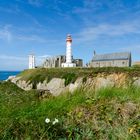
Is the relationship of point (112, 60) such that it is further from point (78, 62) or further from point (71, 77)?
point (71, 77)

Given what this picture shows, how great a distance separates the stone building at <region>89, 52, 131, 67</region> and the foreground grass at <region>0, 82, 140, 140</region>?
60.0m

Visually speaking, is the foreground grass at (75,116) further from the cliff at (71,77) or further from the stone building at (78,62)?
the stone building at (78,62)

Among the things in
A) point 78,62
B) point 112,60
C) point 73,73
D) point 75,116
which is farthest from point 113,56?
point 75,116

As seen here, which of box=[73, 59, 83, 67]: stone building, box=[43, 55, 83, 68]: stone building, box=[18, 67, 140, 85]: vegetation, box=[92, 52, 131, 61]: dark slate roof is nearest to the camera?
box=[18, 67, 140, 85]: vegetation

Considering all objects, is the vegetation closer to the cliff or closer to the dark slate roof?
the cliff

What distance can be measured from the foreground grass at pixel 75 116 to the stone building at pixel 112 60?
60.0 meters

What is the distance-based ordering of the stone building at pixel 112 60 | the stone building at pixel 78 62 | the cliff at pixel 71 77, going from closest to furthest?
the cliff at pixel 71 77 → the stone building at pixel 112 60 → the stone building at pixel 78 62

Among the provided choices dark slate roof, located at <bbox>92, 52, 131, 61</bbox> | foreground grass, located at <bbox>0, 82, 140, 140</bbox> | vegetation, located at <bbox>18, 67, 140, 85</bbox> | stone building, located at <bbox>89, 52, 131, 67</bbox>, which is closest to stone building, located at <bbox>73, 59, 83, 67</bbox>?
stone building, located at <bbox>89, 52, 131, 67</bbox>

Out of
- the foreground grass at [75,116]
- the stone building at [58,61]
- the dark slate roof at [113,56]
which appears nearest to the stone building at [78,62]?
the stone building at [58,61]

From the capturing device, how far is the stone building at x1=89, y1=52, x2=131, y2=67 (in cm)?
6638

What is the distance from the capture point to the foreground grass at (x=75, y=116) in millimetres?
5195

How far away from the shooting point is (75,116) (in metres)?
6.00

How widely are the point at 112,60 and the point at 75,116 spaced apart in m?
64.2

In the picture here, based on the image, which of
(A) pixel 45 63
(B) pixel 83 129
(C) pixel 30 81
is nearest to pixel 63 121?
(B) pixel 83 129
